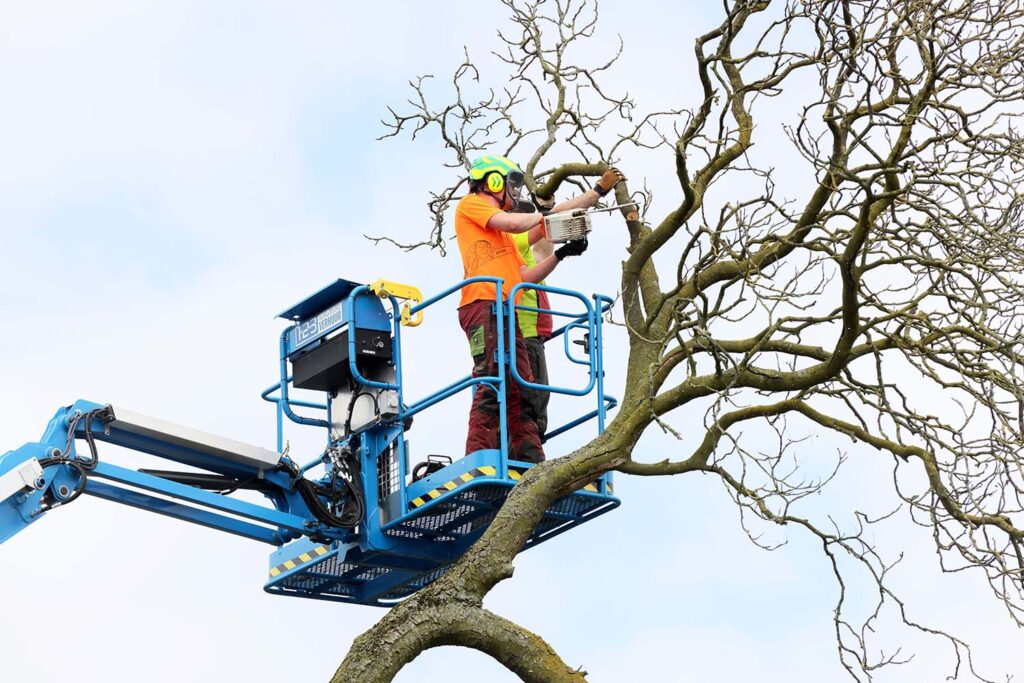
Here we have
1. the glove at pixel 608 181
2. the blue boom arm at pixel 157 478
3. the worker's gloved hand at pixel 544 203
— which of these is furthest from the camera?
the worker's gloved hand at pixel 544 203

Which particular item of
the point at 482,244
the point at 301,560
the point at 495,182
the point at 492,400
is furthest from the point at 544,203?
the point at 301,560

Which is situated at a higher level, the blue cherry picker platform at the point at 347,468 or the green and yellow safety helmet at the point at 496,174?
the green and yellow safety helmet at the point at 496,174

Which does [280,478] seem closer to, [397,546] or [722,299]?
[397,546]

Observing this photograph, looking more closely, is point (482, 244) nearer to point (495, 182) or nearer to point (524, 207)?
point (495, 182)

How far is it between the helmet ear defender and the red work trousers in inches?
37.1

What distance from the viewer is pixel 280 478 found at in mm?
12898

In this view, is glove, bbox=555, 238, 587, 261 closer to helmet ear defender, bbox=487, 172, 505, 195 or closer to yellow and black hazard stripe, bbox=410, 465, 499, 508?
helmet ear defender, bbox=487, 172, 505, 195

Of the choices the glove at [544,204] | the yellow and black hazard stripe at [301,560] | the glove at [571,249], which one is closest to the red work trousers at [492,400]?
the glove at [571,249]

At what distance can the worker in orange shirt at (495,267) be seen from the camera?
495 inches

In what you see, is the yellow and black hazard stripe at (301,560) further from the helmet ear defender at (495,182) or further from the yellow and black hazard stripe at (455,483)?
the helmet ear defender at (495,182)

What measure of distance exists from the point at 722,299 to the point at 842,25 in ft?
6.48

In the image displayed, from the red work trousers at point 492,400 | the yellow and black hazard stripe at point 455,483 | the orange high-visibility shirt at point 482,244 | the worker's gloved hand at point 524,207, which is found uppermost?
the worker's gloved hand at point 524,207

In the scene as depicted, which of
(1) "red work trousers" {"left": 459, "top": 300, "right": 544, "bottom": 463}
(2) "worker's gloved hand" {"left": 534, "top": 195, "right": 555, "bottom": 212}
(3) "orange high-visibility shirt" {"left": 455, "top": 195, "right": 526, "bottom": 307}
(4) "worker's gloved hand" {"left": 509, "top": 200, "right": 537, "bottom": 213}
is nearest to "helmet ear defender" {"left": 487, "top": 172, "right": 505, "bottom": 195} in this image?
(3) "orange high-visibility shirt" {"left": 455, "top": 195, "right": 526, "bottom": 307}

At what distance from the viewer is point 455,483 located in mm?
12211
